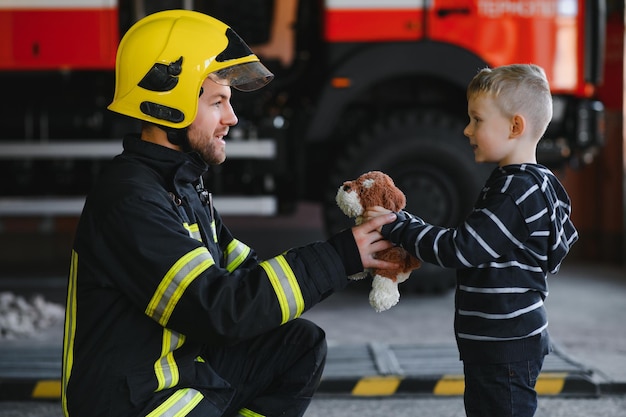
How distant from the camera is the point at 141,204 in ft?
7.05

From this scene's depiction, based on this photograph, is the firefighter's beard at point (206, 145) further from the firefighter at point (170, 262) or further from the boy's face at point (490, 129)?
the boy's face at point (490, 129)

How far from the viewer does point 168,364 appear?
88.7 inches

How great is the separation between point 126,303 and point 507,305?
1081 mm

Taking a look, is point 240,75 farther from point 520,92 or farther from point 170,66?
point 520,92

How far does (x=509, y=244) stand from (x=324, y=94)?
12.3ft

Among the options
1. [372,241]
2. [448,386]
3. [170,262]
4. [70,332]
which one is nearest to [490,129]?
[372,241]

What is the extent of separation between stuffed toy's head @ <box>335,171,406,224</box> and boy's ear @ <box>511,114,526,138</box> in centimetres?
38

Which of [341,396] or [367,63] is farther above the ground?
[367,63]

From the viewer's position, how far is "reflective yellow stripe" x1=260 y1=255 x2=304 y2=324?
2.17 metres

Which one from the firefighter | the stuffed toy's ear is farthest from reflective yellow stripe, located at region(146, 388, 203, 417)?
the stuffed toy's ear

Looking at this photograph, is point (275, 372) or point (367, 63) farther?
point (367, 63)

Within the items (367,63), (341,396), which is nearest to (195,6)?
(367,63)

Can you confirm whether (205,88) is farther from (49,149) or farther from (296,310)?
(49,149)

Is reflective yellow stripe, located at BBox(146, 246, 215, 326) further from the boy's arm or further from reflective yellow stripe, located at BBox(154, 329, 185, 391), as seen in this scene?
the boy's arm
